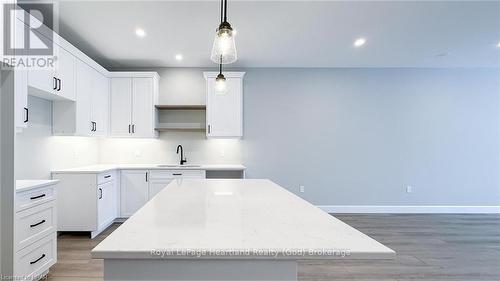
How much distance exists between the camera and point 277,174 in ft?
14.3

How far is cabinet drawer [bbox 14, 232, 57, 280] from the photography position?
1.85m

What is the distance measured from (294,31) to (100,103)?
120 inches

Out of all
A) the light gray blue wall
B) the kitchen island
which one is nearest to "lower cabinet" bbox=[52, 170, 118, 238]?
the kitchen island

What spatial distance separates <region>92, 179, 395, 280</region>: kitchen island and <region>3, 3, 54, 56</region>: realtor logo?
205 centimetres

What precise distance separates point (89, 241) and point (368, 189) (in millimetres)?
4428

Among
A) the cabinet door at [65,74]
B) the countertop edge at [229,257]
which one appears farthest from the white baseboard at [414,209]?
the cabinet door at [65,74]

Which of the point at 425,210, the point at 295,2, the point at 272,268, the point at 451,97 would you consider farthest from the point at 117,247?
the point at 451,97

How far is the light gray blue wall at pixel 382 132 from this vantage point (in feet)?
14.4

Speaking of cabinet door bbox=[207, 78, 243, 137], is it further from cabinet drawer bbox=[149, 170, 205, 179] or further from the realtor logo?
the realtor logo

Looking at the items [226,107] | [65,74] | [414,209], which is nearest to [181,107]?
[226,107]

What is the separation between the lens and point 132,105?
155 inches

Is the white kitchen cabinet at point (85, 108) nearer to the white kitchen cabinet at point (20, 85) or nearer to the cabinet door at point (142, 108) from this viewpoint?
the cabinet door at point (142, 108)

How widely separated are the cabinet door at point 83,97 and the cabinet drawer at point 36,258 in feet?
5.00

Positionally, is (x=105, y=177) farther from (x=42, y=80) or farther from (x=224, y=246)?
(x=224, y=246)
